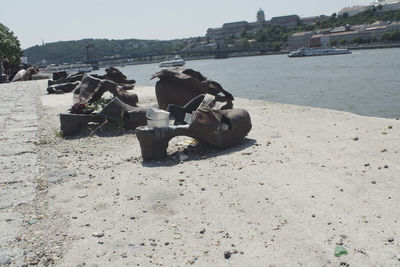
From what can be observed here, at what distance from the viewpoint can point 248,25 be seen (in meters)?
166

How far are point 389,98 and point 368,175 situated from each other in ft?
38.1

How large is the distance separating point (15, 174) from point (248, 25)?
554 ft

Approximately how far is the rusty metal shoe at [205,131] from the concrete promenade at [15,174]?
3.17 ft

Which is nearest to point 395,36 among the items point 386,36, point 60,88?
point 386,36

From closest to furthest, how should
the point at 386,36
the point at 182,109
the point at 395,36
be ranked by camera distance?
the point at 182,109
the point at 395,36
the point at 386,36

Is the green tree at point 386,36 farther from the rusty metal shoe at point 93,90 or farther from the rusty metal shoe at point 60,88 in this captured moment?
the rusty metal shoe at point 93,90

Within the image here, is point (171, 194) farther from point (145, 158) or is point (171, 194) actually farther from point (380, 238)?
point (380, 238)

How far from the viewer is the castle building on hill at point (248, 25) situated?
15475cm

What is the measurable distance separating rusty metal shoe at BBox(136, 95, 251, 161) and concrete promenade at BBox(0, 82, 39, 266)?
966 millimetres

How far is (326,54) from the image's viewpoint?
71.4 metres

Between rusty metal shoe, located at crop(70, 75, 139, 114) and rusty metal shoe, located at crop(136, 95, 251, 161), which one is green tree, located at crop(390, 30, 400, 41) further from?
rusty metal shoe, located at crop(136, 95, 251, 161)

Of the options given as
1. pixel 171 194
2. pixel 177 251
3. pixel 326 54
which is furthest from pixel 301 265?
pixel 326 54

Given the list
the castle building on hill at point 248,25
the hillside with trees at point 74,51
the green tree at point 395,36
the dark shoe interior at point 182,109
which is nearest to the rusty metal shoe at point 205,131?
the dark shoe interior at point 182,109

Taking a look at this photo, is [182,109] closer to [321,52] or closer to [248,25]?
[321,52]
